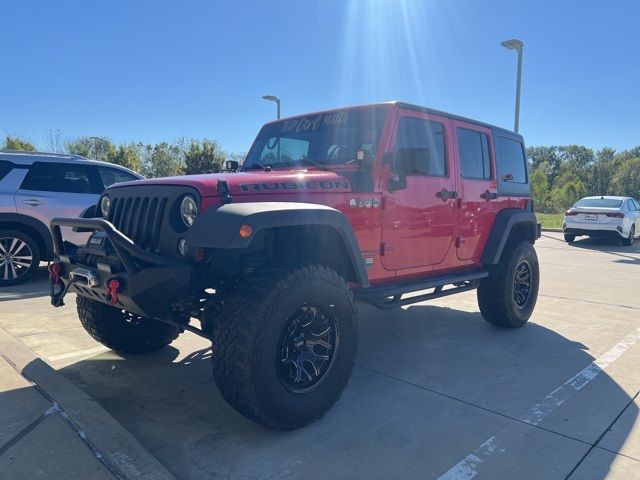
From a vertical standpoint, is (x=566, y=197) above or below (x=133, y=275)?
below

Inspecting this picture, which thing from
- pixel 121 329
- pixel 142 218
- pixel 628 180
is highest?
pixel 628 180

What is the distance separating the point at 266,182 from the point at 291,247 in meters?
0.46

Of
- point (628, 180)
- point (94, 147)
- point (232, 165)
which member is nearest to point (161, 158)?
point (94, 147)

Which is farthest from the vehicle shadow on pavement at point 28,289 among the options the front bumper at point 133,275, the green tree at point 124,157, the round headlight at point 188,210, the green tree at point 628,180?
the green tree at point 628,180

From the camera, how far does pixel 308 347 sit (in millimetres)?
2998

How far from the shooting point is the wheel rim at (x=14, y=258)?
667cm

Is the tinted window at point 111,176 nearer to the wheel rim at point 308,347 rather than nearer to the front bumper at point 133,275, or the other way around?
the front bumper at point 133,275

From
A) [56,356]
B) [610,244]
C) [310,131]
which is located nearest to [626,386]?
[310,131]

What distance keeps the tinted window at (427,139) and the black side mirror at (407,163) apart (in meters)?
0.18

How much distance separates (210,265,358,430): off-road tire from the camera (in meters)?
2.61

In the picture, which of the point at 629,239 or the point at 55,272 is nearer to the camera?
the point at 55,272

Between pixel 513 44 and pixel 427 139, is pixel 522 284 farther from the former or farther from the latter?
pixel 513 44

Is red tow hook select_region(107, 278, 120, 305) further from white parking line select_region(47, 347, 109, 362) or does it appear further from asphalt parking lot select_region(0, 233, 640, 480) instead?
white parking line select_region(47, 347, 109, 362)

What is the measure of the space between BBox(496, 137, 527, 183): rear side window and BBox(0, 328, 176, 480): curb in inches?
171
